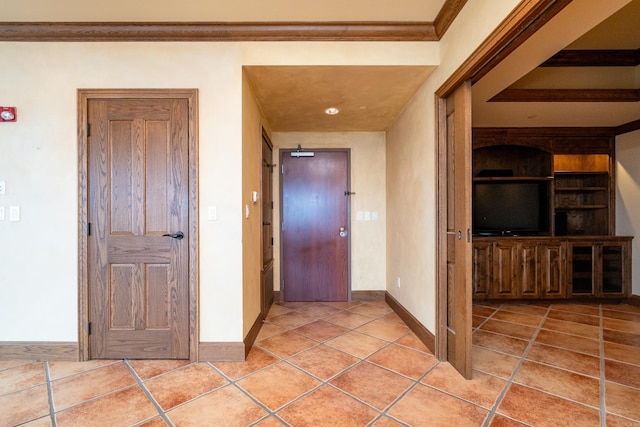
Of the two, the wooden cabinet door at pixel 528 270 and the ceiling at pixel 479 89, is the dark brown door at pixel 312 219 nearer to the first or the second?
the ceiling at pixel 479 89

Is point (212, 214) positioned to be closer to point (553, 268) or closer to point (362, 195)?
point (362, 195)

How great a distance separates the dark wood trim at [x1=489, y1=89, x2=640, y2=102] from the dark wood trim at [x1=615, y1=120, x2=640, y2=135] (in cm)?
104

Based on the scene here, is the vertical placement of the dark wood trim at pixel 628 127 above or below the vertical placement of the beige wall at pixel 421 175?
above

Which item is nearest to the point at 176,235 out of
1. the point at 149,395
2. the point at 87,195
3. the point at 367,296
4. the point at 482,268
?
the point at 87,195

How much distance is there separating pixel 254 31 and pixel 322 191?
2.18 m

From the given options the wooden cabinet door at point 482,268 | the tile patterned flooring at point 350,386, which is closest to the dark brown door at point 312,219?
the tile patterned flooring at point 350,386

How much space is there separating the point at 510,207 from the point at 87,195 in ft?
16.1

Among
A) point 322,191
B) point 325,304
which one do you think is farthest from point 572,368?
point 322,191

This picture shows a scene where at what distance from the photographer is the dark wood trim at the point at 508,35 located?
4.78 feet

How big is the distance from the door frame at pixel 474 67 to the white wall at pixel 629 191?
343 centimetres

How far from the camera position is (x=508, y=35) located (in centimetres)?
164

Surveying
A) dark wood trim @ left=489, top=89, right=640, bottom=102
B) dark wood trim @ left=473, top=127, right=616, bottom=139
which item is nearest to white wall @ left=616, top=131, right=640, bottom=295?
dark wood trim @ left=473, top=127, right=616, bottom=139

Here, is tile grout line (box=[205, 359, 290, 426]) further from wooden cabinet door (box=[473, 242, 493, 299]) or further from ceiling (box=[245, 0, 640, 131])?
wooden cabinet door (box=[473, 242, 493, 299])

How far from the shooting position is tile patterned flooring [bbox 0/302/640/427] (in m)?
1.71
